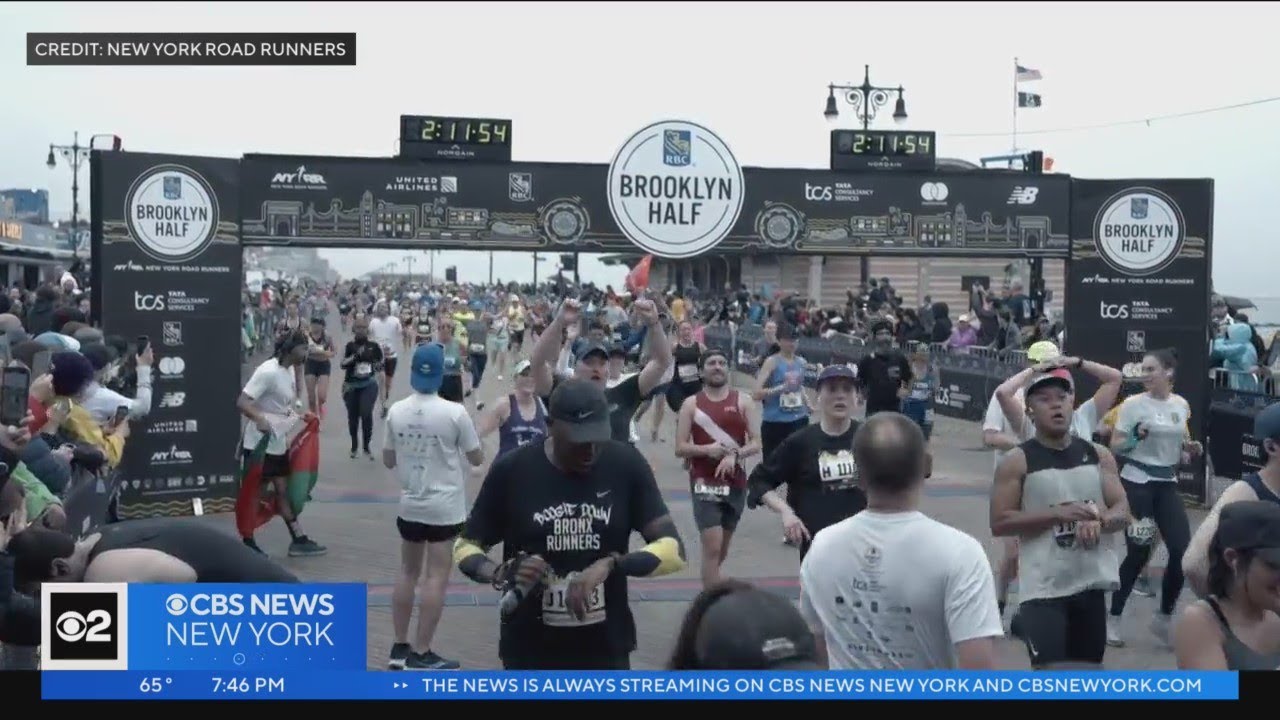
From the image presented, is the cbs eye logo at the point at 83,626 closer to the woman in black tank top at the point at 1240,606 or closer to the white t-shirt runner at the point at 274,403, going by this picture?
the woman in black tank top at the point at 1240,606

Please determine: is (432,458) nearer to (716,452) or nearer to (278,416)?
(716,452)

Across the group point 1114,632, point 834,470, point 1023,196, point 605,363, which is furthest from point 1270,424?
point 1023,196

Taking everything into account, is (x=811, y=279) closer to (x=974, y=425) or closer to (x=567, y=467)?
(x=974, y=425)

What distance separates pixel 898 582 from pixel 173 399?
374 inches

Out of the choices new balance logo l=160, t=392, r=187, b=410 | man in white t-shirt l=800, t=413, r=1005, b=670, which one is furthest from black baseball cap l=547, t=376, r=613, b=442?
new balance logo l=160, t=392, r=187, b=410

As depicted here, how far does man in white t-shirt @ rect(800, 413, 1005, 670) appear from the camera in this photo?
3664 millimetres

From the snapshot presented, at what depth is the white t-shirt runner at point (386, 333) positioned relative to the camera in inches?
715

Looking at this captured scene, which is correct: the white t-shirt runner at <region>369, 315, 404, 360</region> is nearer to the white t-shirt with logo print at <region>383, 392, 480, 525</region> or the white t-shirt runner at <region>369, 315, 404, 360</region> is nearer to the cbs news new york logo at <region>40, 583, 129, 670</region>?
the white t-shirt with logo print at <region>383, 392, 480, 525</region>

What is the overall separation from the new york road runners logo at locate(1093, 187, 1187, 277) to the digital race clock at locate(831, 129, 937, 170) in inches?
129

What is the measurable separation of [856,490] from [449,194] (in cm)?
958

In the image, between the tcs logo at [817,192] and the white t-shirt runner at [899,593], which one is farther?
the tcs logo at [817,192]

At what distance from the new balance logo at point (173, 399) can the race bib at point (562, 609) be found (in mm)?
7973

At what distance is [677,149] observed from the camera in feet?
22.9

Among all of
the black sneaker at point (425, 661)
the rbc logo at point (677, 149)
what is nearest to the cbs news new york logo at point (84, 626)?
the black sneaker at point (425, 661)
